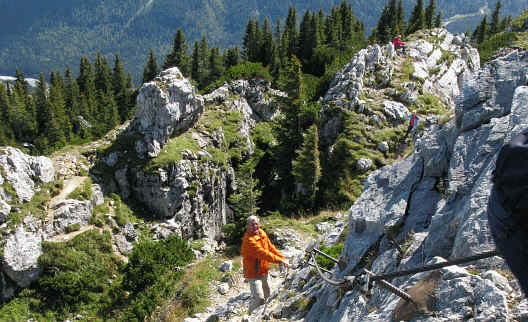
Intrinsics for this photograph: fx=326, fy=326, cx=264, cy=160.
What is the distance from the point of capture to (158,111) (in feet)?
89.8

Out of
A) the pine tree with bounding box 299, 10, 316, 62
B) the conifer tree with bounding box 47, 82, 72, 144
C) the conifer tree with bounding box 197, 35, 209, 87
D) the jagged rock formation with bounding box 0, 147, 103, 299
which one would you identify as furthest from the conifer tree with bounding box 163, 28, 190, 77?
the jagged rock formation with bounding box 0, 147, 103, 299

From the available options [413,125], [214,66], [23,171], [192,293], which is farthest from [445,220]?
[214,66]

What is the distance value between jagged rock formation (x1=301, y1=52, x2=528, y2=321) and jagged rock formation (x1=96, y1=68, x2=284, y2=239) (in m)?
19.5

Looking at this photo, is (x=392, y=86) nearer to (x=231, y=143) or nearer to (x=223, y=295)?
(x=231, y=143)

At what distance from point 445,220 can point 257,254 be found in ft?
14.5

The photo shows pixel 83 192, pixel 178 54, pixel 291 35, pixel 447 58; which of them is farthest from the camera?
pixel 291 35

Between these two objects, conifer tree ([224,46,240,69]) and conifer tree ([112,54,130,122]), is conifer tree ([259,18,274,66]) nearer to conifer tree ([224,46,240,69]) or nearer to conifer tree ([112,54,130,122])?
conifer tree ([224,46,240,69])

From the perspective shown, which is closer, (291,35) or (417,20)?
(417,20)

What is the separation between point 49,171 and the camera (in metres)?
21.7

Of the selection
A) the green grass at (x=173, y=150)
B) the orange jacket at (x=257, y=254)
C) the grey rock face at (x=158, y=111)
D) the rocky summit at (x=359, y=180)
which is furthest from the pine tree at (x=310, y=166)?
the orange jacket at (x=257, y=254)

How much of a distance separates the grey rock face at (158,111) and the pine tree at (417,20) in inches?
Answer: 2030

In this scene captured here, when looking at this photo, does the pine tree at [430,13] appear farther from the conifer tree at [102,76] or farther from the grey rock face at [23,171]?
the grey rock face at [23,171]

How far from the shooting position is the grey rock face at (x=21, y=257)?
57.3 feet

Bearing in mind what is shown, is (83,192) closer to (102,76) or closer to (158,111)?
(158,111)
